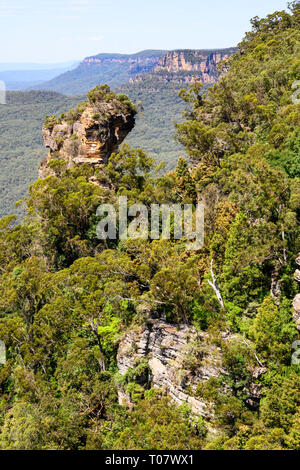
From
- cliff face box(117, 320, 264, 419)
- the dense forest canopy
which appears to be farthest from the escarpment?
cliff face box(117, 320, 264, 419)

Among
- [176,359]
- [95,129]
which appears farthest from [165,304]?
[95,129]

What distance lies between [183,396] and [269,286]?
8871 mm

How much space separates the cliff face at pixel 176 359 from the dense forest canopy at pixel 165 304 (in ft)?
1.12

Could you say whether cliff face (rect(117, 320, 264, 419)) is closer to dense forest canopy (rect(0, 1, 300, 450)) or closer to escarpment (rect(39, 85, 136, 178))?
dense forest canopy (rect(0, 1, 300, 450))

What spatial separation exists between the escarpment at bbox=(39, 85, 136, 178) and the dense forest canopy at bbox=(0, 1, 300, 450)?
706cm

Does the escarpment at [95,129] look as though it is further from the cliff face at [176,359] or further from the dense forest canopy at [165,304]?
the cliff face at [176,359]

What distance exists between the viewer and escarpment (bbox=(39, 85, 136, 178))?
46.1 meters

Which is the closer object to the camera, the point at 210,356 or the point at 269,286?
the point at 210,356

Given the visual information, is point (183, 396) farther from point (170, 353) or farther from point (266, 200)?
point (266, 200)

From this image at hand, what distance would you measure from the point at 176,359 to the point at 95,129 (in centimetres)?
3165

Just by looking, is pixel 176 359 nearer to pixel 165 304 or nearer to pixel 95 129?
pixel 165 304

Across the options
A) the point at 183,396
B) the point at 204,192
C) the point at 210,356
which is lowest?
the point at 183,396

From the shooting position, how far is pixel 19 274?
3622 centimetres

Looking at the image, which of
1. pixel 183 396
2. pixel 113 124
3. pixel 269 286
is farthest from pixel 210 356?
pixel 113 124
